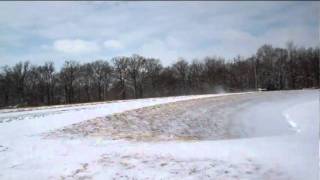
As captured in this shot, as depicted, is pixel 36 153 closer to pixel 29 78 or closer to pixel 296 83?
pixel 29 78

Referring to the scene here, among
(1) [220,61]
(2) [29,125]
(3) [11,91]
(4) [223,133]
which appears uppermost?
(1) [220,61]

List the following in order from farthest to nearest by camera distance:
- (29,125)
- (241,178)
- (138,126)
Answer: (138,126)
(29,125)
(241,178)

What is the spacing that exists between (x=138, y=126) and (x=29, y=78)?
11.5m

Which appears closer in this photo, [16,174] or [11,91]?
[16,174]

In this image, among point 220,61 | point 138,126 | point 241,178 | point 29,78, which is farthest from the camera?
point 220,61

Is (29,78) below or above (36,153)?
above

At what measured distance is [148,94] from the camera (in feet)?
286

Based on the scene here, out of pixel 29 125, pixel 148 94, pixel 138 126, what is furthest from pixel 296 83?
pixel 29 125

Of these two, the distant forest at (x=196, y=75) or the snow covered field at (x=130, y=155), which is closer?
the snow covered field at (x=130, y=155)

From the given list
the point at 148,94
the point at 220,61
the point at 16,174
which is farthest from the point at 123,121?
the point at 220,61

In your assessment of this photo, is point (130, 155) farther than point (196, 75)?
No

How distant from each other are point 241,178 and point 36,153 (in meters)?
5.70

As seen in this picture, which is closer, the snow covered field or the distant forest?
the snow covered field

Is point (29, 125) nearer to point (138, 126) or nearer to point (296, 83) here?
point (138, 126)
